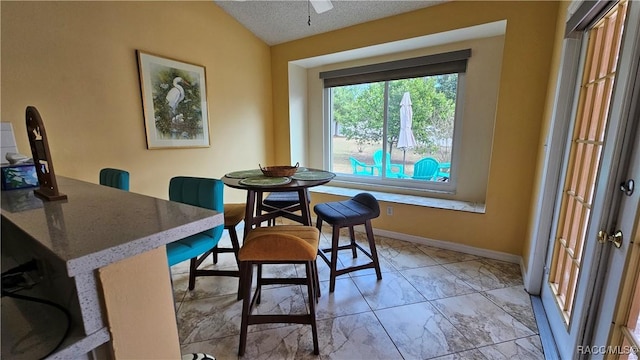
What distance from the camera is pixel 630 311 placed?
995 mm

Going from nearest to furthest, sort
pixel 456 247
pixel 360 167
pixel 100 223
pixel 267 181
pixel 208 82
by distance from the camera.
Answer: pixel 100 223
pixel 267 181
pixel 456 247
pixel 208 82
pixel 360 167

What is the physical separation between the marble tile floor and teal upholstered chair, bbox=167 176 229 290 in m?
0.53

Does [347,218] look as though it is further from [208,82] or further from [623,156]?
[208,82]

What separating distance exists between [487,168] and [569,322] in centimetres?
175

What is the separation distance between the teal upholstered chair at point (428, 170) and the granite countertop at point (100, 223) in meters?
2.93

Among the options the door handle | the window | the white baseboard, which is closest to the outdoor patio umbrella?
the window

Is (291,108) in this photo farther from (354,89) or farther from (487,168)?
(487,168)

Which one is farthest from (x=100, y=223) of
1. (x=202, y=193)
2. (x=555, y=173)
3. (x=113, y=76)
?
(x=555, y=173)

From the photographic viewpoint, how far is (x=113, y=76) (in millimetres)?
2195

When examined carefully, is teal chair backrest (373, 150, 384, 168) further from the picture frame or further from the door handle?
the door handle

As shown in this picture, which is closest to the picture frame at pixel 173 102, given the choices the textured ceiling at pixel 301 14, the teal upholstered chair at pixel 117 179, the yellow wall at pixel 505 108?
the teal upholstered chair at pixel 117 179

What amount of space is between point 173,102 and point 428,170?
9.49 ft

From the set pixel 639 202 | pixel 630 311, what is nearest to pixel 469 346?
pixel 630 311

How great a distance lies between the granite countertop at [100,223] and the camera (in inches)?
21.6
